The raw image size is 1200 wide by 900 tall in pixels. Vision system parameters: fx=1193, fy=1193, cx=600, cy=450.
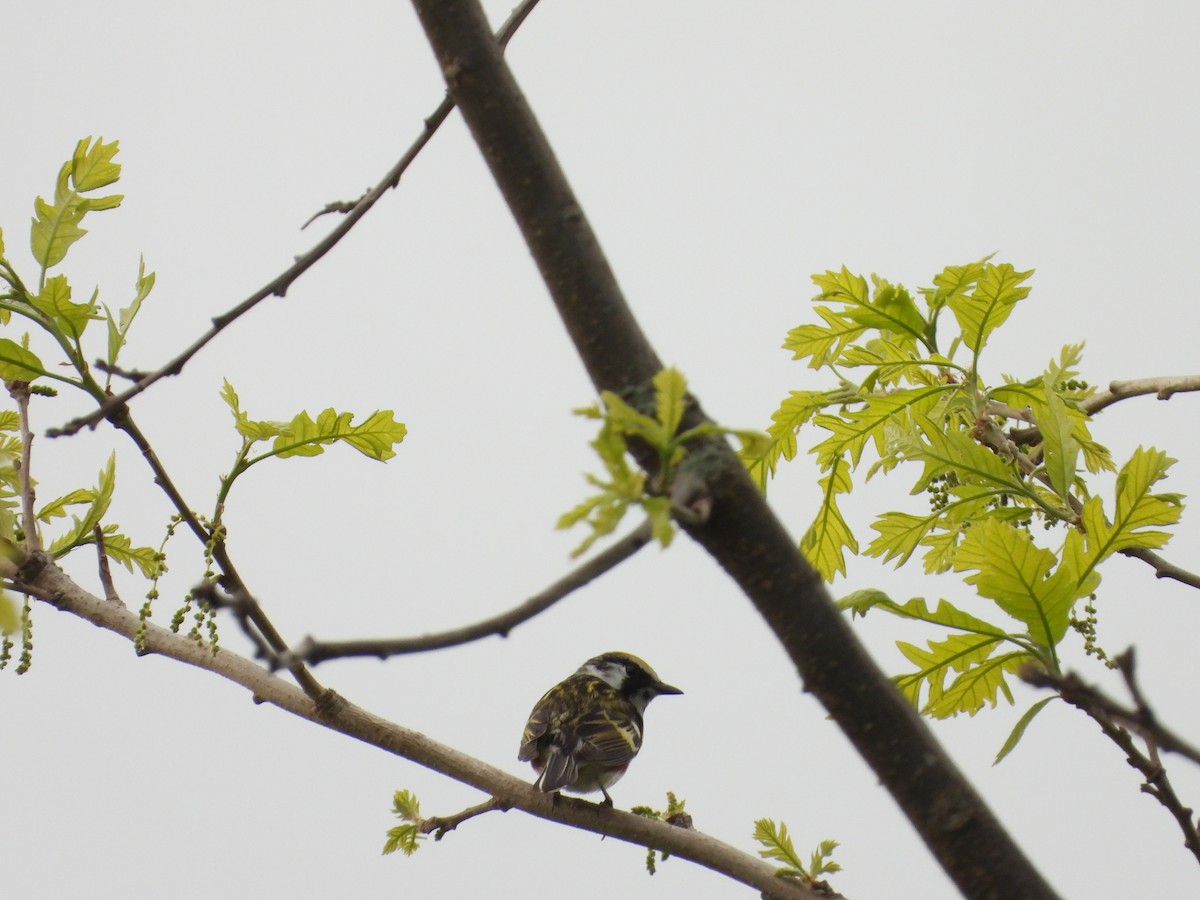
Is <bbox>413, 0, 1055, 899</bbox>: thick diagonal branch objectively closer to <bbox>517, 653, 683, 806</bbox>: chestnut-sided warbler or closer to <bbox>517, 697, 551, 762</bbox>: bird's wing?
<bbox>517, 653, 683, 806</bbox>: chestnut-sided warbler

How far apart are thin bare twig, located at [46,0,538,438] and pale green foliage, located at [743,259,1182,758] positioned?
48 cm

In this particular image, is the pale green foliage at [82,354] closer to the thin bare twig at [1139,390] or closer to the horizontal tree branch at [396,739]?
the horizontal tree branch at [396,739]

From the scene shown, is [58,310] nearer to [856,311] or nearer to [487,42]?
[487,42]

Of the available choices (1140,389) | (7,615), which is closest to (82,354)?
(7,615)

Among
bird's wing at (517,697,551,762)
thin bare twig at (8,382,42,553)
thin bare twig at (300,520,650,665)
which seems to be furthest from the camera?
bird's wing at (517,697,551,762)

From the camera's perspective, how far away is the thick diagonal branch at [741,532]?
2.70 ft

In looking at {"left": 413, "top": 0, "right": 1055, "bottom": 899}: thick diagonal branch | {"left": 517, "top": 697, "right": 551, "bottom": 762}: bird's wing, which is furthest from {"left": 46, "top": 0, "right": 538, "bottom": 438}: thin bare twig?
{"left": 517, "top": 697, "right": 551, "bottom": 762}: bird's wing

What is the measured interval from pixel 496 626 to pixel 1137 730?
14.6 inches

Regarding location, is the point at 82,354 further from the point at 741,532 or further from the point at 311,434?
the point at 741,532

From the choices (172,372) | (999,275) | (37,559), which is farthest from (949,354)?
(37,559)

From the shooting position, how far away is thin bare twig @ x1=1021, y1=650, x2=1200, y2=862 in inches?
25.0

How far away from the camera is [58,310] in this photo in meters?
1.39

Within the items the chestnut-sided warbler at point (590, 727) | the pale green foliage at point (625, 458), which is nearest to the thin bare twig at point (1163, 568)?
the pale green foliage at point (625, 458)

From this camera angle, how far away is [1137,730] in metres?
0.68
